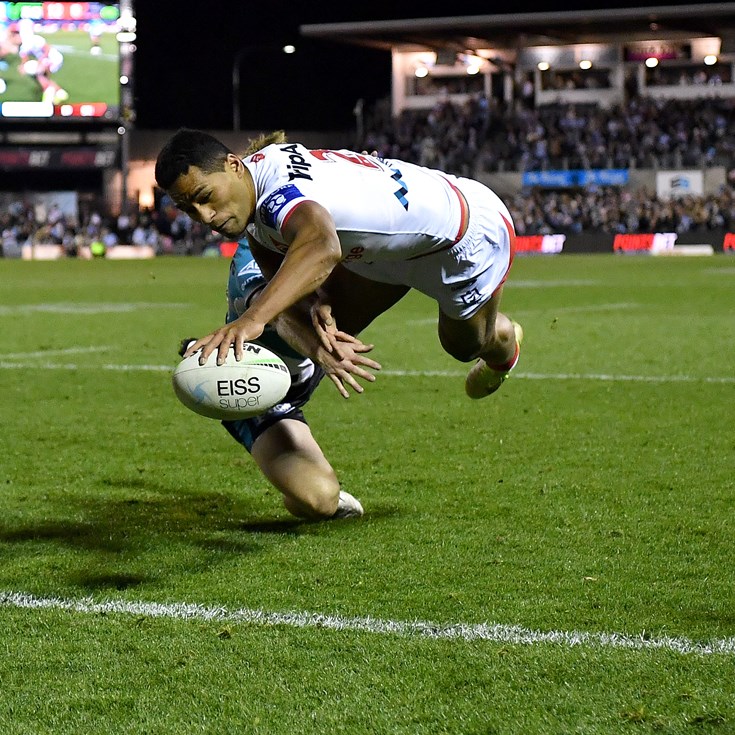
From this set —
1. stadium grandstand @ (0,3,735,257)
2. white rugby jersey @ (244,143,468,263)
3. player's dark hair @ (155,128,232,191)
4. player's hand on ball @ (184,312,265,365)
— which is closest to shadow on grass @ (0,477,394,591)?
player's hand on ball @ (184,312,265,365)

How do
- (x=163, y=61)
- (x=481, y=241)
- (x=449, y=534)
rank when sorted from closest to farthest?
(x=449, y=534)
(x=481, y=241)
(x=163, y=61)

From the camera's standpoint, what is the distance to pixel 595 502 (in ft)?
19.0

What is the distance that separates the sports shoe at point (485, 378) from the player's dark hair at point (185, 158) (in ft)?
9.23

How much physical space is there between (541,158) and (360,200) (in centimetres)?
4565

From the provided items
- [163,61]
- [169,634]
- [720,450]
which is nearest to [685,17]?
[163,61]

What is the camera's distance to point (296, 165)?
15.4 ft

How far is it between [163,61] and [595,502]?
61749 millimetres

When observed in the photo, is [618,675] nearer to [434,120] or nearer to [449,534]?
[449,534]

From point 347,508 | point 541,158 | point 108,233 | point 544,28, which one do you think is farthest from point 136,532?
point 544,28

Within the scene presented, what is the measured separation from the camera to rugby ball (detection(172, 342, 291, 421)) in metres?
4.67

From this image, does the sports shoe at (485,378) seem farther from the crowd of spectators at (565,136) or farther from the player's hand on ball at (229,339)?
the crowd of spectators at (565,136)

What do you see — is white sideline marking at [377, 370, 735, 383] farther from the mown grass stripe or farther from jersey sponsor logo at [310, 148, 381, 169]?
jersey sponsor logo at [310, 148, 381, 169]

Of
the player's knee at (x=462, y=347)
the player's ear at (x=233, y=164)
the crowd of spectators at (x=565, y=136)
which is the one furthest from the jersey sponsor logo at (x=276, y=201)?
the crowd of spectators at (x=565, y=136)

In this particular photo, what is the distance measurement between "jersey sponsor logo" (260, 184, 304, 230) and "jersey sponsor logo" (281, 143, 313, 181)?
0.07 metres
